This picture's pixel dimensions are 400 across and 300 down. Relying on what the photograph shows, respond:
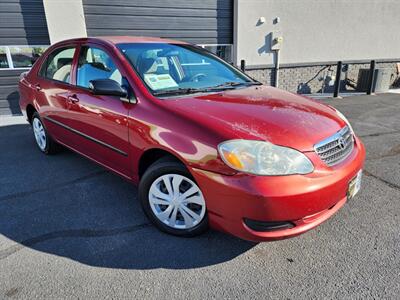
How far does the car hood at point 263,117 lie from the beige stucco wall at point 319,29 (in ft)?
22.5

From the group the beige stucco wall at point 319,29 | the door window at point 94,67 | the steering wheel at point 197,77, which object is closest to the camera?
the door window at point 94,67

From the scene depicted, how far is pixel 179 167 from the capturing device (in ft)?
7.74

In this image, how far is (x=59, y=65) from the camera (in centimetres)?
395

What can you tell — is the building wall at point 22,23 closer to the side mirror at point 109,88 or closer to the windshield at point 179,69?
the windshield at point 179,69

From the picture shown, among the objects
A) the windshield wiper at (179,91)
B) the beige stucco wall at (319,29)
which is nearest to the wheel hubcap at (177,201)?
the windshield wiper at (179,91)

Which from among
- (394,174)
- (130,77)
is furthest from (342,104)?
(130,77)

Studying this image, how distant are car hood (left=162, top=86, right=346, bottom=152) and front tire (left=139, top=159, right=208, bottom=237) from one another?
45 cm

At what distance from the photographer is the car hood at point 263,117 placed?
2160 millimetres

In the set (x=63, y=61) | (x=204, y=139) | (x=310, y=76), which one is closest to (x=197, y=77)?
(x=204, y=139)

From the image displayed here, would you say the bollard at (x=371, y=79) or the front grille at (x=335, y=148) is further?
the bollard at (x=371, y=79)

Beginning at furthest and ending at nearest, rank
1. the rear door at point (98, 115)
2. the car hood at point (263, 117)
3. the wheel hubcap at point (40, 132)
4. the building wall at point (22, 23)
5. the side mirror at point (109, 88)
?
the building wall at point (22, 23)
the wheel hubcap at point (40, 132)
the rear door at point (98, 115)
the side mirror at point (109, 88)
the car hood at point (263, 117)

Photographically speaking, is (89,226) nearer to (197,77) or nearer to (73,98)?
(73,98)

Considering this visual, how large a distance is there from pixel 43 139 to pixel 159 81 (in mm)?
2621

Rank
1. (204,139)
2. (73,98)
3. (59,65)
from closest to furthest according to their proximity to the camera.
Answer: (204,139) < (73,98) < (59,65)
